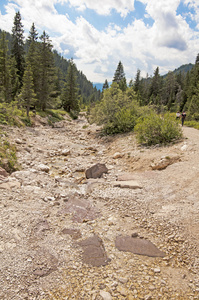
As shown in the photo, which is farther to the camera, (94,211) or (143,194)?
(143,194)

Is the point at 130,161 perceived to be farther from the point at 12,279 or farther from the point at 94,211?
the point at 12,279

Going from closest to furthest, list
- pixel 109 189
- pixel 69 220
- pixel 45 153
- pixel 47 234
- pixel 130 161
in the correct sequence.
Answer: pixel 47 234 → pixel 69 220 → pixel 109 189 → pixel 130 161 → pixel 45 153

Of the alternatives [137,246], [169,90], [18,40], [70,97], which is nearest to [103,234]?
[137,246]

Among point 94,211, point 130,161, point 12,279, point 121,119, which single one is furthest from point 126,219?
point 121,119

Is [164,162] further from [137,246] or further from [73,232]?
[73,232]

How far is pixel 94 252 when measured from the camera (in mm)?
5309

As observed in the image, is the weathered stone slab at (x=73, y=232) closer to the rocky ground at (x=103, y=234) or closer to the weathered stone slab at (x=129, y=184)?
the rocky ground at (x=103, y=234)

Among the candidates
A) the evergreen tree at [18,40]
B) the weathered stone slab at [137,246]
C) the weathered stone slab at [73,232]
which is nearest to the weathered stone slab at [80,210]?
the weathered stone slab at [73,232]

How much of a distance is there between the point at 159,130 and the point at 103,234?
10771mm

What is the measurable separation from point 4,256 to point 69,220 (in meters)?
2.61

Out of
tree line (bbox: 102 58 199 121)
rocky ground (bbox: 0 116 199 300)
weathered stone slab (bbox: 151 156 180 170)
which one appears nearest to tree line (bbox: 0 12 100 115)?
tree line (bbox: 102 58 199 121)

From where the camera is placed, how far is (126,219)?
7004 millimetres

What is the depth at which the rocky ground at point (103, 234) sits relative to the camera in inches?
165

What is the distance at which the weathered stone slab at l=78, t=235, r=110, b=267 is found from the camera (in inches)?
196
